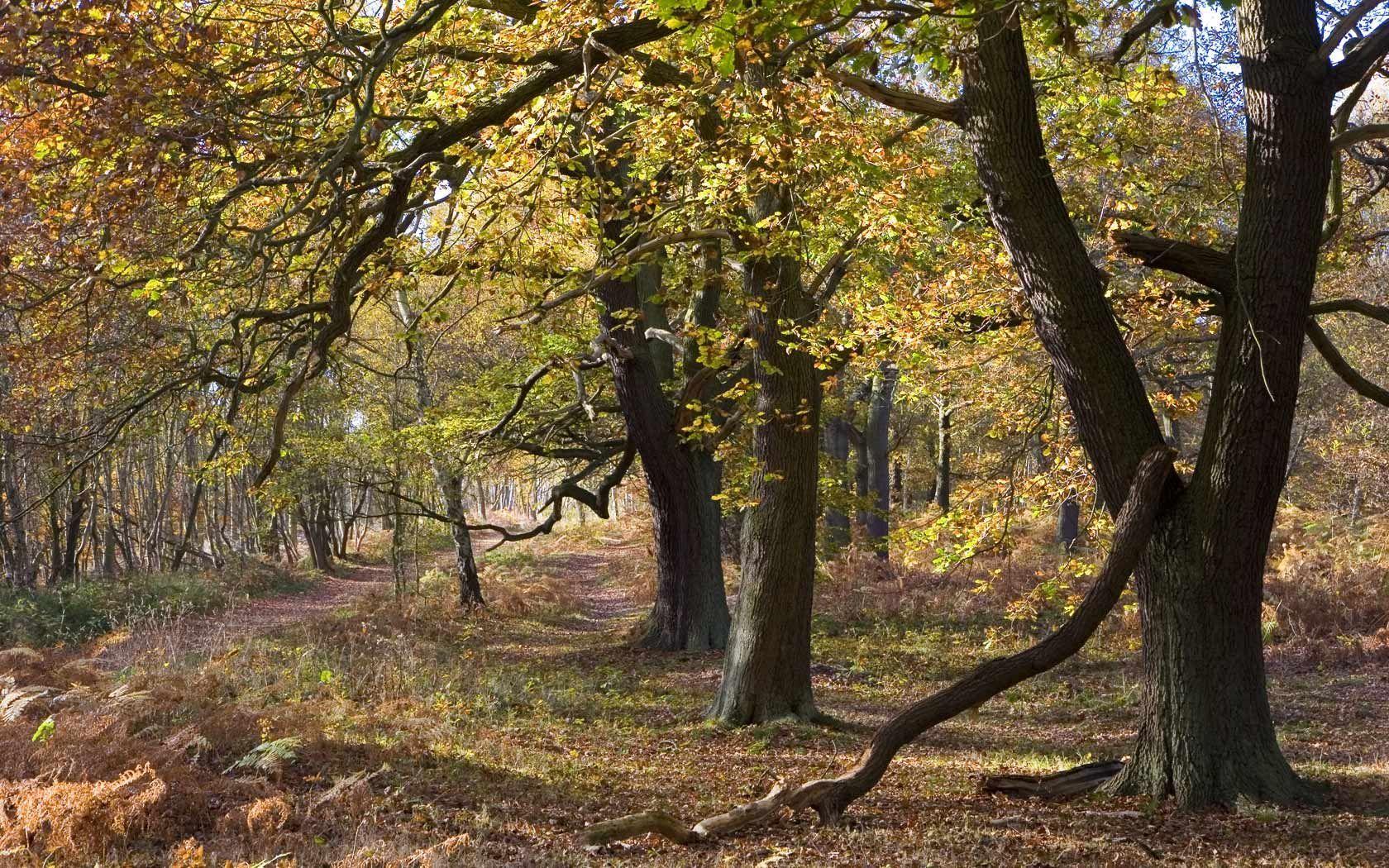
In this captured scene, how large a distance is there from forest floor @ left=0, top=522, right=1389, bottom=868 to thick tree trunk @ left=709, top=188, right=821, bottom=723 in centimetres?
50

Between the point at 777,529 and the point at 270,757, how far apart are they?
17.5ft

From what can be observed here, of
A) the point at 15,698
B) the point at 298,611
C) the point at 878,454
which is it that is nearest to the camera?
the point at 15,698

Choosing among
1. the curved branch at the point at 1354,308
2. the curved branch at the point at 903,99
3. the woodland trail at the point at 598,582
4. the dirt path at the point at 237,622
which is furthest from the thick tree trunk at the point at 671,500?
the curved branch at the point at 1354,308

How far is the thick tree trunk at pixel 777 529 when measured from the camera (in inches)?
407

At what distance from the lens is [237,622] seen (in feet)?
66.3

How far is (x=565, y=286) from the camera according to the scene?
418 inches

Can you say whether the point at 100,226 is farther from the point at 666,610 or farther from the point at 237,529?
the point at 237,529

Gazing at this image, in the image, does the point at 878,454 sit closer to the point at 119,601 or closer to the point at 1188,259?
the point at 119,601

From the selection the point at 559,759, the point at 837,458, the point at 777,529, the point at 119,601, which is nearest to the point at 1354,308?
the point at 777,529

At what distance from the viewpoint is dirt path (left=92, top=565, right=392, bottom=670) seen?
13.3 m

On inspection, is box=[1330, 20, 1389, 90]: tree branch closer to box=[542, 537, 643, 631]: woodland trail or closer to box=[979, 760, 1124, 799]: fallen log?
box=[979, 760, 1124, 799]: fallen log

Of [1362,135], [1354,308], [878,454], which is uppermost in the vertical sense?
[1362,135]

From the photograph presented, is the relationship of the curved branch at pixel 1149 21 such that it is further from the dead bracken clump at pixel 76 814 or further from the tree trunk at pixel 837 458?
the tree trunk at pixel 837 458

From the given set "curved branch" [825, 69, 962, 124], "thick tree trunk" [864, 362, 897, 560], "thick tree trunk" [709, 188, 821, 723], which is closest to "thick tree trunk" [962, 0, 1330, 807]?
"curved branch" [825, 69, 962, 124]
